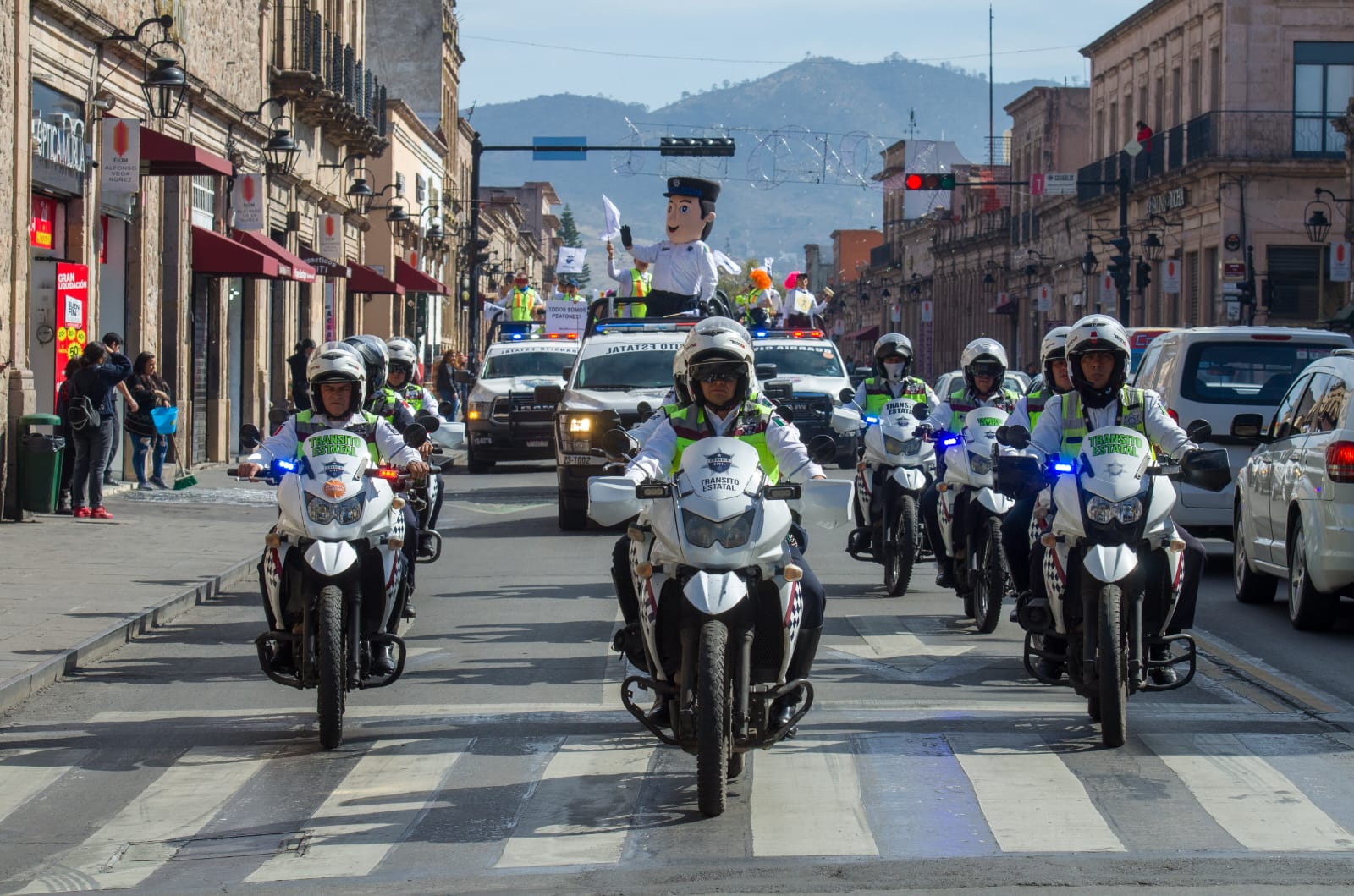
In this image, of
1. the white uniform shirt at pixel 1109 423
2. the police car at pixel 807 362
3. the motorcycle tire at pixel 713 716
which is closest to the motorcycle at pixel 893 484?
the white uniform shirt at pixel 1109 423

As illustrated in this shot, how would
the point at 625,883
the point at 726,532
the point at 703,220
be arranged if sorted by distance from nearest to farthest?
the point at 625,883, the point at 726,532, the point at 703,220

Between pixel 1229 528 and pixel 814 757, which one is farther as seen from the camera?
pixel 1229 528

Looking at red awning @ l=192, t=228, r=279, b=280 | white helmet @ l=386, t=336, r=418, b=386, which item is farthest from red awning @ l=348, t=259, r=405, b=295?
white helmet @ l=386, t=336, r=418, b=386

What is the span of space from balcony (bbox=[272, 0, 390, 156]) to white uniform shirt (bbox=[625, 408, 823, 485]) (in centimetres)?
2687

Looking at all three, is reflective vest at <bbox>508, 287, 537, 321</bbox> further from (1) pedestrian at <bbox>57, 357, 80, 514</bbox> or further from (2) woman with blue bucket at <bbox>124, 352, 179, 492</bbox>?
(1) pedestrian at <bbox>57, 357, 80, 514</bbox>

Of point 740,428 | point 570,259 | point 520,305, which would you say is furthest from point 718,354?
point 570,259

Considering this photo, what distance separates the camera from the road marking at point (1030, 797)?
6.63 metres

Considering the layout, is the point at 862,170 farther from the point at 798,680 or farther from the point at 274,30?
the point at 798,680

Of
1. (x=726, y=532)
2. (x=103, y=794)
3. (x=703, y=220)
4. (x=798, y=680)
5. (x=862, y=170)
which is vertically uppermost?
(x=862, y=170)

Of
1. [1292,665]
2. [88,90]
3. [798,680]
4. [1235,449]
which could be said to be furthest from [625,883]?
[88,90]

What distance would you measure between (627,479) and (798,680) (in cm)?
96

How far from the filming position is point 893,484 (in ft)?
44.4

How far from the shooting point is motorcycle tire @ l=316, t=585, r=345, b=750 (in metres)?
8.05

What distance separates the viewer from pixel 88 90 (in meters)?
22.2
